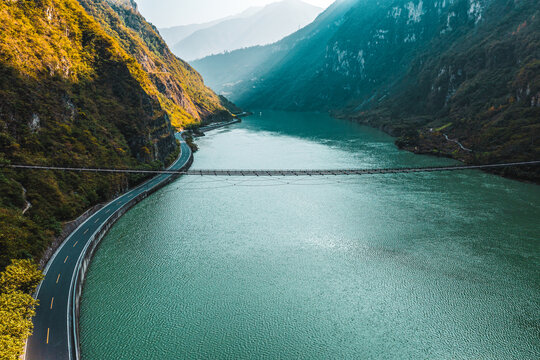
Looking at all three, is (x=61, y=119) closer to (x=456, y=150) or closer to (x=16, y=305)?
(x=16, y=305)

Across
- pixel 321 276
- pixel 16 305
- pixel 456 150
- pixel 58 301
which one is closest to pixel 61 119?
pixel 58 301

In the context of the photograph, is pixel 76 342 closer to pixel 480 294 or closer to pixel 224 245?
pixel 224 245

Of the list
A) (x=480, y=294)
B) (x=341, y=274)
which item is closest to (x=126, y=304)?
(x=341, y=274)

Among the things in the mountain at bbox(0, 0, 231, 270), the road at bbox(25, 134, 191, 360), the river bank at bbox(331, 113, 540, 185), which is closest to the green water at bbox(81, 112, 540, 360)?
the road at bbox(25, 134, 191, 360)

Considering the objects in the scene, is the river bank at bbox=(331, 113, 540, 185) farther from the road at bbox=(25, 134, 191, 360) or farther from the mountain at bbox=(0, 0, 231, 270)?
the road at bbox=(25, 134, 191, 360)

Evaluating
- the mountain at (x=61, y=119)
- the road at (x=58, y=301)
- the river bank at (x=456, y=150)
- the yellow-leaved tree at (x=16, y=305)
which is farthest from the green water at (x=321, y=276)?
the mountain at (x=61, y=119)
